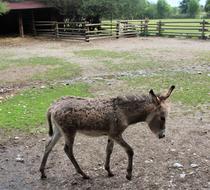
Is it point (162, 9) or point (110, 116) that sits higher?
point (162, 9)

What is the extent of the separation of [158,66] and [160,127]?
970cm

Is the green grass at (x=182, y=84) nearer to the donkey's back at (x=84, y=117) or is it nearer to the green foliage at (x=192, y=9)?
the donkey's back at (x=84, y=117)

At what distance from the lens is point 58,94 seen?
396 inches

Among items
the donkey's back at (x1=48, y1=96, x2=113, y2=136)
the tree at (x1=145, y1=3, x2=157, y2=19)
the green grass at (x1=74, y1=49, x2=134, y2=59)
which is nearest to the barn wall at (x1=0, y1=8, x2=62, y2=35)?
the green grass at (x1=74, y1=49, x2=134, y2=59)

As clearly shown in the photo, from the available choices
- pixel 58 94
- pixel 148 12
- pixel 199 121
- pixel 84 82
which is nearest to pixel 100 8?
pixel 84 82

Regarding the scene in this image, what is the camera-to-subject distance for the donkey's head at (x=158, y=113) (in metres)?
4.97

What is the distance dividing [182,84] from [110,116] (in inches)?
259

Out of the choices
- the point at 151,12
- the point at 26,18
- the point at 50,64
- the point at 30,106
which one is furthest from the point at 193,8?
the point at 30,106

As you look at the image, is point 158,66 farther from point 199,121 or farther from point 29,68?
point 199,121

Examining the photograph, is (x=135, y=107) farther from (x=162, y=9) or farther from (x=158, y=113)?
(x=162, y=9)

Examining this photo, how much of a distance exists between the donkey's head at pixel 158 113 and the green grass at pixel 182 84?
4.04 metres

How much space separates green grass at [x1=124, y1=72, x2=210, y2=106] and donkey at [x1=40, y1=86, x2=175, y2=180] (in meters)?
4.13

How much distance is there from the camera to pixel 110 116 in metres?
5.05

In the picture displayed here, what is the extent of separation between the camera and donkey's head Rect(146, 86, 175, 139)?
4.97 meters
